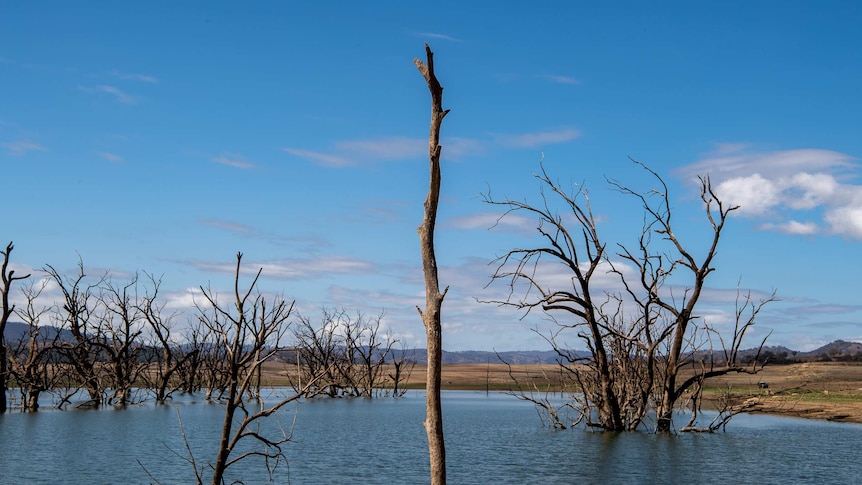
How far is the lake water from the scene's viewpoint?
904 inches

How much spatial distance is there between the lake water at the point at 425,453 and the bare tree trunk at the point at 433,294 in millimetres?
12482

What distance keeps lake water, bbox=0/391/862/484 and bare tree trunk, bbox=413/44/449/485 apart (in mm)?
12482

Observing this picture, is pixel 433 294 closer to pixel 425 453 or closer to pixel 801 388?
pixel 425 453

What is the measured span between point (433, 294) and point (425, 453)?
2291cm

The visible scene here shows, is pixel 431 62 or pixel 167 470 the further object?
pixel 167 470

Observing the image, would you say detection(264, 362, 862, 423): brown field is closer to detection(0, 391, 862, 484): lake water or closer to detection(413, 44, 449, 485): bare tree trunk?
detection(0, 391, 862, 484): lake water

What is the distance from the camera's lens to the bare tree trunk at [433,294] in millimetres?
7066

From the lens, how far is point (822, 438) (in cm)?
3488

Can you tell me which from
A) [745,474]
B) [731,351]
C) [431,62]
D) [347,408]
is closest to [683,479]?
[745,474]

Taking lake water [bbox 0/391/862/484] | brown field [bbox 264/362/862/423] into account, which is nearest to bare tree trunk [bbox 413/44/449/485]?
lake water [bbox 0/391/862/484]

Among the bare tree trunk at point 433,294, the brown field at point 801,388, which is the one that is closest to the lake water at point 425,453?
the brown field at point 801,388

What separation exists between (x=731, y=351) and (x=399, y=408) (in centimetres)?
3321

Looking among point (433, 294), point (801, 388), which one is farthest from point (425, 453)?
point (801, 388)

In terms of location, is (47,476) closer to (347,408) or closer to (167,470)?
(167,470)
